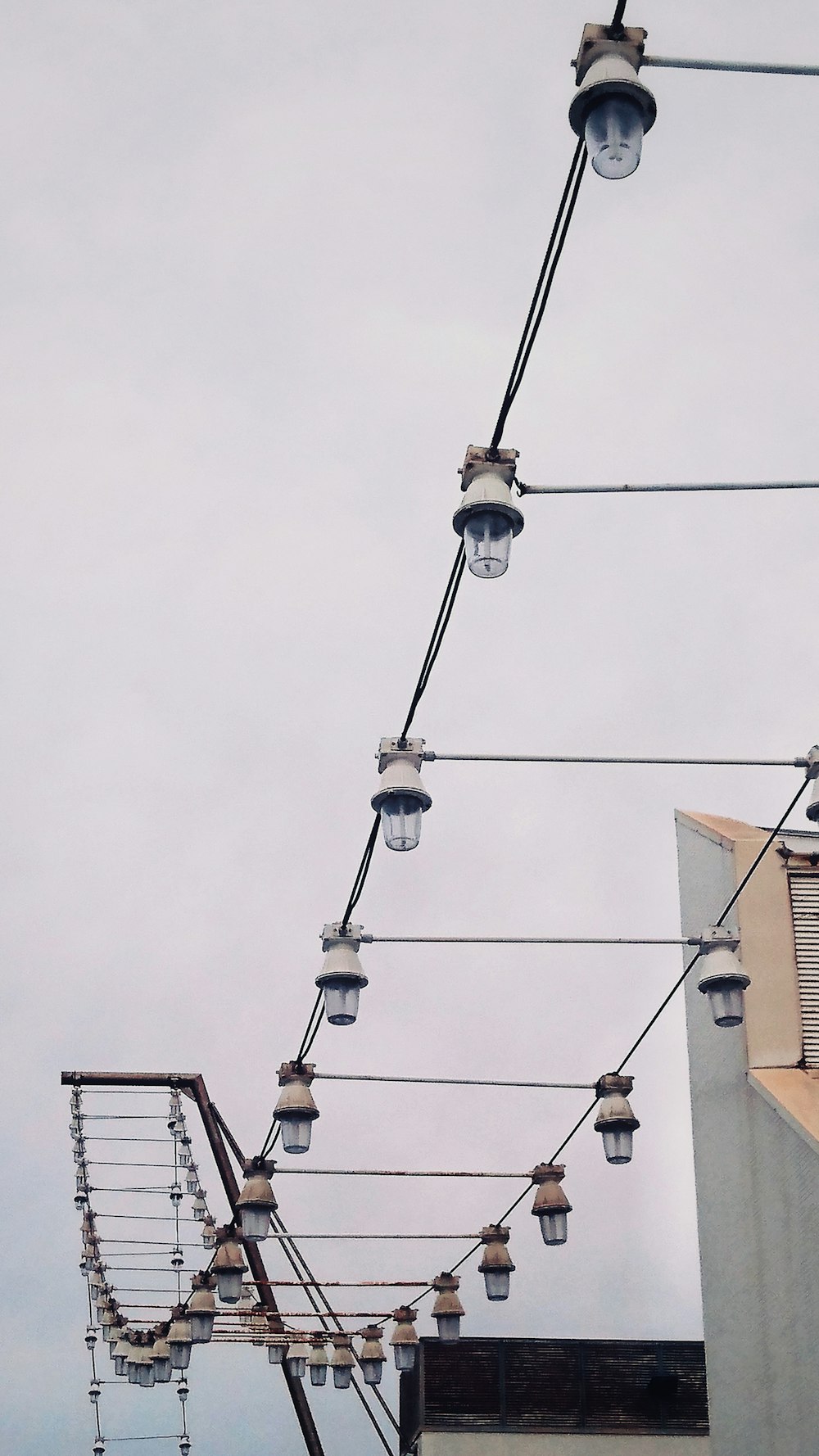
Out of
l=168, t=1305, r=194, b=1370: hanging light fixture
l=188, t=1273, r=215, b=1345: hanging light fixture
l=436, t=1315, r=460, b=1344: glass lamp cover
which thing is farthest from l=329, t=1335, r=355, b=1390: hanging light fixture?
l=436, t=1315, r=460, b=1344: glass lamp cover

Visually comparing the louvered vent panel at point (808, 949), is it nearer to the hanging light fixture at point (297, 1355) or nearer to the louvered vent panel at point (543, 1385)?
the hanging light fixture at point (297, 1355)

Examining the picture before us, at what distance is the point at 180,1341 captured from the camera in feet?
74.2

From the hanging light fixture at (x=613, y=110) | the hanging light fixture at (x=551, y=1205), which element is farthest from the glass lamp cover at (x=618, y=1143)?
the hanging light fixture at (x=613, y=110)

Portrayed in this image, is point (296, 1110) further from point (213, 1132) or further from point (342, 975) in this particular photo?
point (213, 1132)

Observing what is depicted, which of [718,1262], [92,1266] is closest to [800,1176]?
[718,1262]

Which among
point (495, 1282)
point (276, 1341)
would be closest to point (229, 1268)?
point (495, 1282)

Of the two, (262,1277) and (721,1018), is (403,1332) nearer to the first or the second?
(262,1277)

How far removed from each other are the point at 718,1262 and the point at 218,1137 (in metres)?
12.2

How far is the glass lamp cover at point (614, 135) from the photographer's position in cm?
653

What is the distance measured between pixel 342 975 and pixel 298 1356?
572 inches

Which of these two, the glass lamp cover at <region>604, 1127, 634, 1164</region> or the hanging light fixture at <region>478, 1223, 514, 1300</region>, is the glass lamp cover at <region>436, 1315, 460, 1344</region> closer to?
the hanging light fixture at <region>478, 1223, 514, 1300</region>

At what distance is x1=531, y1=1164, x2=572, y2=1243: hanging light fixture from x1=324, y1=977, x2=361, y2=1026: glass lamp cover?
5.31 m

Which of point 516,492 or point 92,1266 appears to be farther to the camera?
point 92,1266

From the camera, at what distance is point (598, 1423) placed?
108ft
